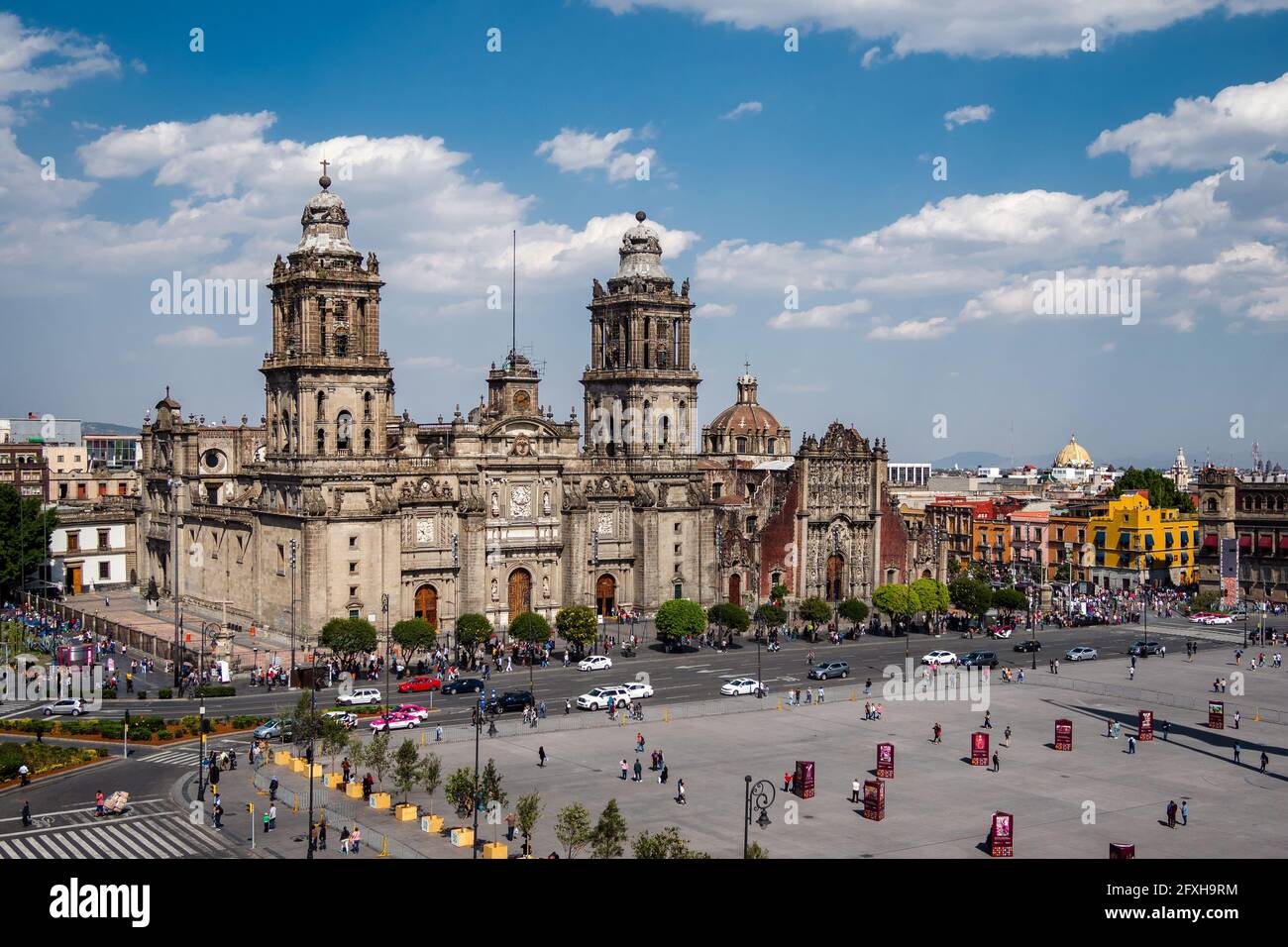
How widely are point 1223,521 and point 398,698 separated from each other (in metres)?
91.1

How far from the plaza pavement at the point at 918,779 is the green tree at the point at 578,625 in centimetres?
1340

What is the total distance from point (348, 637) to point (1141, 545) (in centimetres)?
8609

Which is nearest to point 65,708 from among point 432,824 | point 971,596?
point 432,824

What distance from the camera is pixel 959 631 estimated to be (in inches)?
4183

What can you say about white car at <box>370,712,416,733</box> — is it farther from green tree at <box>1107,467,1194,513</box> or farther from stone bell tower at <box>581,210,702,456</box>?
green tree at <box>1107,467,1194,513</box>

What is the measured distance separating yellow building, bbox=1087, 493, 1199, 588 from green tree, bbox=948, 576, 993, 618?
3711 centimetres

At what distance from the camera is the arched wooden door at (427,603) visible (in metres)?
92.4

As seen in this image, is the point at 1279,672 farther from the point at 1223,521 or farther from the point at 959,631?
the point at 1223,521

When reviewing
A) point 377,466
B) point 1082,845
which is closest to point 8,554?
point 377,466

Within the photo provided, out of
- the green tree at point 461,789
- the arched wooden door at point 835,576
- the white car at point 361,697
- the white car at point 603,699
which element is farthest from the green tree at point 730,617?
the green tree at point 461,789

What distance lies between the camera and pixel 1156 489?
151m

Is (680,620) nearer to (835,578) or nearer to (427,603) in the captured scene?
(427,603)

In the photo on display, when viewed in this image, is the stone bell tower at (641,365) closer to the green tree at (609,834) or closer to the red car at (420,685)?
the red car at (420,685)
